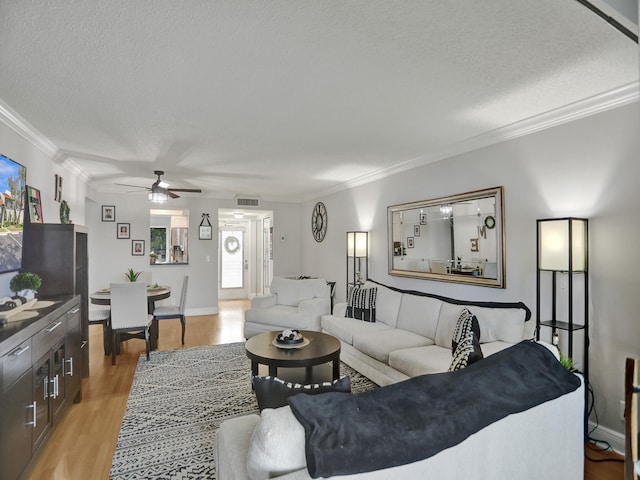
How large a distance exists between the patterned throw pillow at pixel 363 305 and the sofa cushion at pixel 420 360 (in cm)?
113

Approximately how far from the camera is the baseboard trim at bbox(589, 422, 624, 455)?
258 cm

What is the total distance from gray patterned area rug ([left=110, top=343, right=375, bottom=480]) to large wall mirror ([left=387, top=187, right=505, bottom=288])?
5.01 feet

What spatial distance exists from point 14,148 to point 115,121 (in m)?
0.92

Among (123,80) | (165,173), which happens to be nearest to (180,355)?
(165,173)

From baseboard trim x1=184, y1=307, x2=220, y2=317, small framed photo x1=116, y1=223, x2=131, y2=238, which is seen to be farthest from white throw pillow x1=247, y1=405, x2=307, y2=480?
small framed photo x1=116, y1=223, x2=131, y2=238

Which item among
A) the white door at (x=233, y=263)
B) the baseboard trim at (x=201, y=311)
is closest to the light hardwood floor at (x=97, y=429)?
the baseboard trim at (x=201, y=311)

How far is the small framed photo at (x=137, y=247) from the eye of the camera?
267 inches

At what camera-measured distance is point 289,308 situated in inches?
209

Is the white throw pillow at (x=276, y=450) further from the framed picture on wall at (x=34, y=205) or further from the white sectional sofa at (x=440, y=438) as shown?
the framed picture on wall at (x=34, y=205)

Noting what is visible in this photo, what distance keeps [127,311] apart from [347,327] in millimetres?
2646

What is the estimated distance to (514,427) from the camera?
5.16ft

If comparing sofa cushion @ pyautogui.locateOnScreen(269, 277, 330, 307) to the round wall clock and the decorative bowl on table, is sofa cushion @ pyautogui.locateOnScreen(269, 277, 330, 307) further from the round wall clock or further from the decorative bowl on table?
the decorative bowl on table

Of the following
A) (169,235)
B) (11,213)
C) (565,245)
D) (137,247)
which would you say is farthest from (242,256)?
(565,245)

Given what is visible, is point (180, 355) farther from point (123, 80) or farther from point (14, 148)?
point (123, 80)
